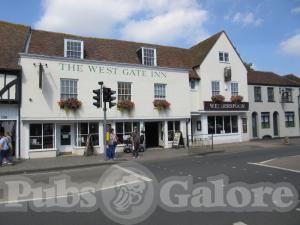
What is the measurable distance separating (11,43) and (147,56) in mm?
9711

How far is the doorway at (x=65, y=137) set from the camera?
794 inches

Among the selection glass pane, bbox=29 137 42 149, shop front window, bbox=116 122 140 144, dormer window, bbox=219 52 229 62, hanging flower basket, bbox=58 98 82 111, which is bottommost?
glass pane, bbox=29 137 42 149

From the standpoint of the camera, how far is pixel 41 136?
63.4ft

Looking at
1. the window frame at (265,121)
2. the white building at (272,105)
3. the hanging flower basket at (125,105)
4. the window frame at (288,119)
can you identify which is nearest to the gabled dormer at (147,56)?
the hanging flower basket at (125,105)

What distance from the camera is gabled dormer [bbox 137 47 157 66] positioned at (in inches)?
925

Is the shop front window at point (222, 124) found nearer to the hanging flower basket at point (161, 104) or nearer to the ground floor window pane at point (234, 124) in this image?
the ground floor window pane at point (234, 124)

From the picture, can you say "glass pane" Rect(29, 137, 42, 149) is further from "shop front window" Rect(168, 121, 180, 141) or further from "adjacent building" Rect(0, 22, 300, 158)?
"shop front window" Rect(168, 121, 180, 141)

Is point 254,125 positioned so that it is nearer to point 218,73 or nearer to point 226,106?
point 226,106

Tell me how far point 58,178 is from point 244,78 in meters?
21.7

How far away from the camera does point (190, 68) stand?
26.7 m

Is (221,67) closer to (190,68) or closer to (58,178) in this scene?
(190,68)

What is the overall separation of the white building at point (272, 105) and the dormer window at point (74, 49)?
17.7 metres

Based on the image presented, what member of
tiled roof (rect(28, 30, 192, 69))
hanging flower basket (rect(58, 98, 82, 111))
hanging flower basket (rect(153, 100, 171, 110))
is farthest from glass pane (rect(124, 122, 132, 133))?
tiled roof (rect(28, 30, 192, 69))

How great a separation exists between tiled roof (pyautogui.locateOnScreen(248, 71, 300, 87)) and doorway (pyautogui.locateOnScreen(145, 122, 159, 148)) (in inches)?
478
